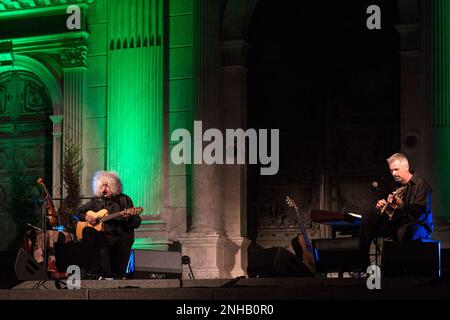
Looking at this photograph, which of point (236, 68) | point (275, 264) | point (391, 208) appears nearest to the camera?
point (391, 208)

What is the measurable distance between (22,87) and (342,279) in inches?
373

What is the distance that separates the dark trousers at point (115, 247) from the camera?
1334cm

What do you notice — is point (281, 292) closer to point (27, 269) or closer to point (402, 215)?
point (402, 215)

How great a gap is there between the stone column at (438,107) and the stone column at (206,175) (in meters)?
3.52

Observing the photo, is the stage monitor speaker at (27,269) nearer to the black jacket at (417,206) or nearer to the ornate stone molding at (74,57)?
the black jacket at (417,206)

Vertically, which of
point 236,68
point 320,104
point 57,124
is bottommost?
point 57,124

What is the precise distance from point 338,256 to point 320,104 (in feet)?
17.3

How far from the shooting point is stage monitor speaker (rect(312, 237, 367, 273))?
12.2m

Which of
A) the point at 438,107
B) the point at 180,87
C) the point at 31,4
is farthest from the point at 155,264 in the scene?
the point at 31,4

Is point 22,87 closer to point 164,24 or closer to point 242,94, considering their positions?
point 164,24

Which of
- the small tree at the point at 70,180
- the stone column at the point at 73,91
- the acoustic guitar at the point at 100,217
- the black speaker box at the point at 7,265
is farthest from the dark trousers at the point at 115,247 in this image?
the stone column at the point at 73,91

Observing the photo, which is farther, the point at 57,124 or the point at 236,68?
the point at 57,124

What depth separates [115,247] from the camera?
43.8 feet

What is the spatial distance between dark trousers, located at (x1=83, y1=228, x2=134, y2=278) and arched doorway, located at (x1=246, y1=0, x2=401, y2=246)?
14.0 feet
